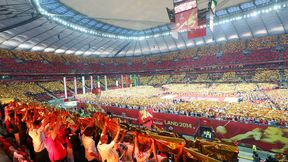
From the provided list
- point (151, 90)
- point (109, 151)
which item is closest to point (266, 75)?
point (151, 90)

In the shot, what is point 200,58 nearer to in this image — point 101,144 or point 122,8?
point 122,8

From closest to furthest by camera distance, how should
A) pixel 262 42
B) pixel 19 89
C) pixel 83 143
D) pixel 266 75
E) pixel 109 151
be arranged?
1. pixel 109 151
2. pixel 83 143
3. pixel 19 89
4. pixel 266 75
5. pixel 262 42

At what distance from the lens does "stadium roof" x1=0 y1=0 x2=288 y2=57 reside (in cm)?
2641

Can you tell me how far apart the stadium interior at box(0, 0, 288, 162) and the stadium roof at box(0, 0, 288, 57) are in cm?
17

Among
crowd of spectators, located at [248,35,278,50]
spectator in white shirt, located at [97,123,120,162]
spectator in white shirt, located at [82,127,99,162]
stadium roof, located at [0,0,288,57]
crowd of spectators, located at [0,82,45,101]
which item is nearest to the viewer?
spectator in white shirt, located at [97,123,120,162]

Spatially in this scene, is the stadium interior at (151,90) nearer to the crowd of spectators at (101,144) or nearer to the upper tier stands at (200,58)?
the crowd of spectators at (101,144)

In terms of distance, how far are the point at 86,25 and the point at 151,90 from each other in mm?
17915

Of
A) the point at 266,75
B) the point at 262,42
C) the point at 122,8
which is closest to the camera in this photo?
the point at 122,8

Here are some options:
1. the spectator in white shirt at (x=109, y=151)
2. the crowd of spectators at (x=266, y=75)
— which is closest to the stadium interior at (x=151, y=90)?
the spectator in white shirt at (x=109, y=151)

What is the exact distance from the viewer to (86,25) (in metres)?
35.8

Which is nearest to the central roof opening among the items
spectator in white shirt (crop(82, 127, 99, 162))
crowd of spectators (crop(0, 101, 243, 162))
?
crowd of spectators (crop(0, 101, 243, 162))

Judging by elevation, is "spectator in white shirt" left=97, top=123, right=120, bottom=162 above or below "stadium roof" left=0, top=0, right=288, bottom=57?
below

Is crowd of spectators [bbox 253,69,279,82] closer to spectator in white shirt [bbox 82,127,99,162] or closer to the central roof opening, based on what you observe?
the central roof opening

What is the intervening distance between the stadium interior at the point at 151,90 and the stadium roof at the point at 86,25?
174 mm
